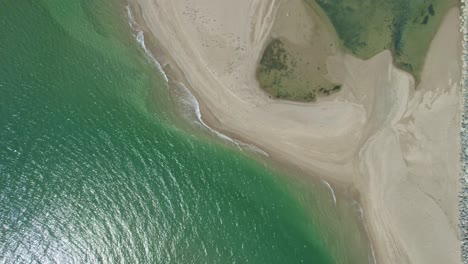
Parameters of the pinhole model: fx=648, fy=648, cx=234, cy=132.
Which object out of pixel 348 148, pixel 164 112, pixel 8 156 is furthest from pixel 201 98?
pixel 8 156

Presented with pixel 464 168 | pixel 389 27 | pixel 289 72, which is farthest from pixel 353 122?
pixel 464 168

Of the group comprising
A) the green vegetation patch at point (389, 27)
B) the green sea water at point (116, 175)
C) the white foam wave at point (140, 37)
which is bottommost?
the green sea water at point (116, 175)

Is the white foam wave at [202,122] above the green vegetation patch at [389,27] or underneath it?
underneath

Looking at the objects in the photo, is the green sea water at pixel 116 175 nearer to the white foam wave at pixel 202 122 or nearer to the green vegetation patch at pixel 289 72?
the white foam wave at pixel 202 122

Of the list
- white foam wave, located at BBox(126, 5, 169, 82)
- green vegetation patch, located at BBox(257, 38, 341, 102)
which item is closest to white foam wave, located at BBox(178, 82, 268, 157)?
white foam wave, located at BBox(126, 5, 169, 82)

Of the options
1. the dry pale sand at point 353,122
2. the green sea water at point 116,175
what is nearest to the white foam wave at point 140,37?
the green sea water at point 116,175

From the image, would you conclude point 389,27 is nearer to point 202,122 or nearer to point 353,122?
point 353,122

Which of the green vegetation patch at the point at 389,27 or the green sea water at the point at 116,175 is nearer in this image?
the green sea water at the point at 116,175
